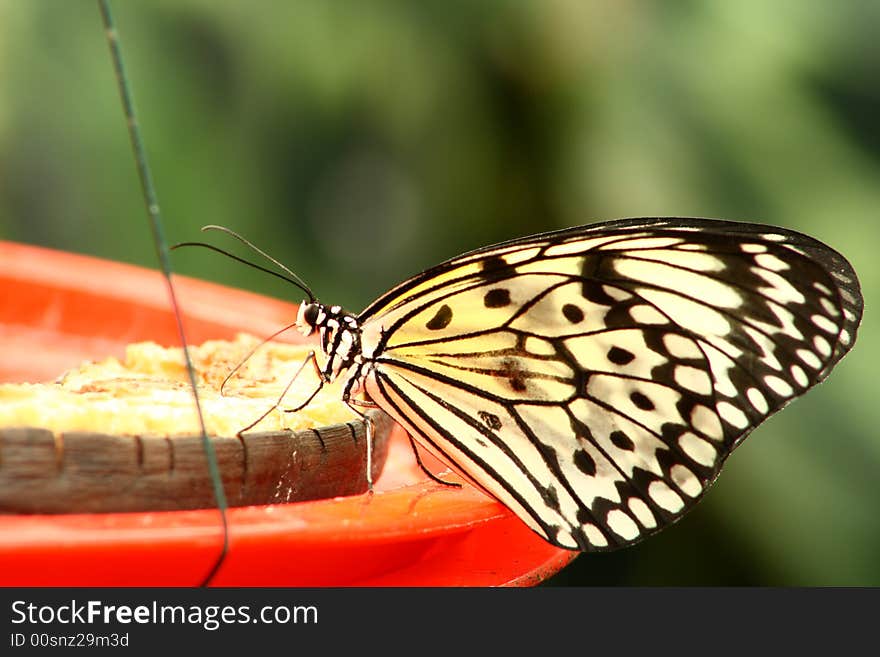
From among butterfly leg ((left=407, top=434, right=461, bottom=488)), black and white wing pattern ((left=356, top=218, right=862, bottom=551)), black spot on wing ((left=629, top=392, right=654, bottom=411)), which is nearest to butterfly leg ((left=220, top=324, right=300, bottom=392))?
black and white wing pattern ((left=356, top=218, right=862, bottom=551))

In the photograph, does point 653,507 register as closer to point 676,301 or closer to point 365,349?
point 676,301

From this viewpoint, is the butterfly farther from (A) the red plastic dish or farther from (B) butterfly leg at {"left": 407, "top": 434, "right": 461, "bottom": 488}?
(A) the red plastic dish

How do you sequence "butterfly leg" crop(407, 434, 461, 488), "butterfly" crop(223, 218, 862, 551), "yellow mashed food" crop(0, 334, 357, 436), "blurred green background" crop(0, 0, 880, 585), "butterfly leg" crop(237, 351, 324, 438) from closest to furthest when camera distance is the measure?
"yellow mashed food" crop(0, 334, 357, 436) → "butterfly leg" crop(237, 351, 324, 438) → "butterfly leg" crop(407, 434, 461, 488) → "butterfly" crop(223, 218, 862, 551) → "blurred green background" crop(0, 0, 880, 585)

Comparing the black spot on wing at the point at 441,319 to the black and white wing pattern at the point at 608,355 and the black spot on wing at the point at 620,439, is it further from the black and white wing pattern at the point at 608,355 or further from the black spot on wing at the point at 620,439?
the black spot on wing at the point at 620,439

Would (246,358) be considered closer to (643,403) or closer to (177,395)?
(177,395)

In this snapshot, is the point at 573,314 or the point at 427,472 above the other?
the point at 573,314

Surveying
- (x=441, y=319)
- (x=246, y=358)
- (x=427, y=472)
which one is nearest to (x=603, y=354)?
(x=441, y=319)

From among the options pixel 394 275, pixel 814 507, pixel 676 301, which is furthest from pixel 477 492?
pixel 394 275
